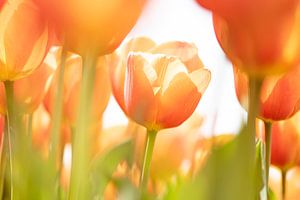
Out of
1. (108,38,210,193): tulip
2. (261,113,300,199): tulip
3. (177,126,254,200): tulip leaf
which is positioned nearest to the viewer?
(177,126,254,200): tulip leaf

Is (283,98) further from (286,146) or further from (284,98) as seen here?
(286,146)

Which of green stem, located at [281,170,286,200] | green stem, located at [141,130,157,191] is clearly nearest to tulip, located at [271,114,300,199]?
green stem, located at [281,170,286,200]

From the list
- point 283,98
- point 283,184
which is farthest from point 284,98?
point 283,184

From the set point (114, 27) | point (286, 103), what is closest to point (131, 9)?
point (114, 27)

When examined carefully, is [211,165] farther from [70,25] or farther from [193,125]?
[193,125]

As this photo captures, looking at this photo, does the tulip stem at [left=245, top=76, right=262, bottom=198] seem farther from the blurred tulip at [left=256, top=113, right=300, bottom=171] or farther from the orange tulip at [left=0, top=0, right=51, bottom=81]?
the blurred tulip at [left=256, top=113, right=300, bottom=171]

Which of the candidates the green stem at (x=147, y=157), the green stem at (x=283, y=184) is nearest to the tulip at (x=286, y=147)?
the green stem at (x=283, y=184)
